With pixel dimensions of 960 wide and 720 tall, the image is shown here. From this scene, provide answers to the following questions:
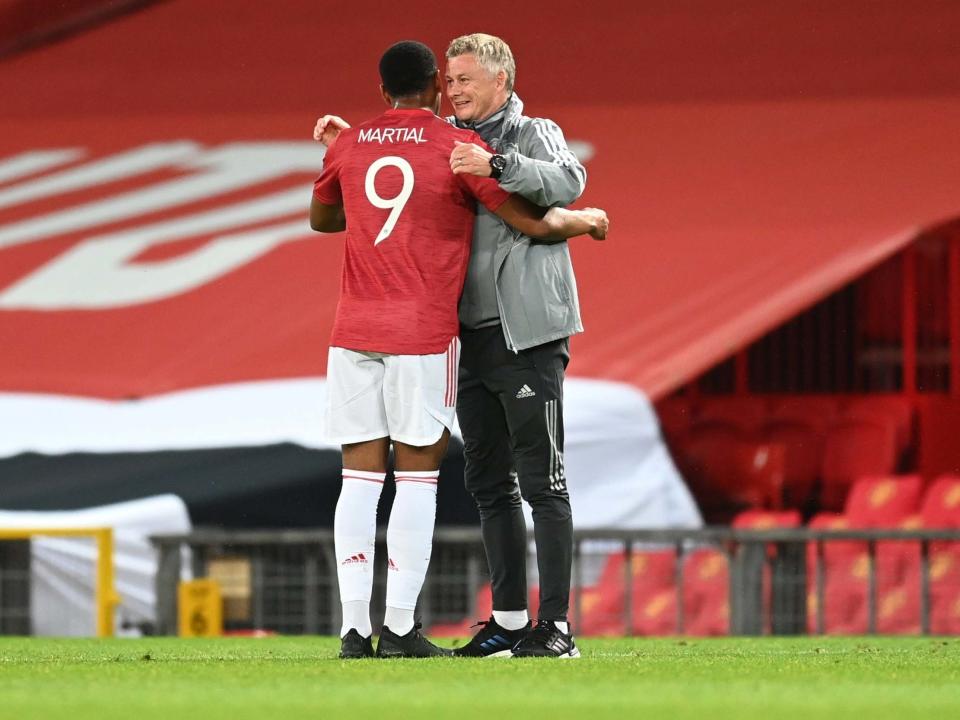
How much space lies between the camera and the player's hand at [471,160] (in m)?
4.12

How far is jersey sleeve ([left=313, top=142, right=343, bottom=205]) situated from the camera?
4.27 metres

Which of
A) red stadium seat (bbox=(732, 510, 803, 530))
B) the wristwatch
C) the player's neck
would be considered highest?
the player's neck

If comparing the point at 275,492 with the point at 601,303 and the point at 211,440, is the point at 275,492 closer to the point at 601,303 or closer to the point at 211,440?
the point at 211,440

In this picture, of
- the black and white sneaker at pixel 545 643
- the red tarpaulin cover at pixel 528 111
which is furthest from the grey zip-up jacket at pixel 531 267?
the red tarpaulin cover at pixel 528 111

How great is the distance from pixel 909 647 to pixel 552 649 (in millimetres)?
1391

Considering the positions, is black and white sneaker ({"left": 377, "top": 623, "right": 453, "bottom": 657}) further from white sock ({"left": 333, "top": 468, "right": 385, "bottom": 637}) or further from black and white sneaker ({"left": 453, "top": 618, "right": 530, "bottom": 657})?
black and white sneaker ({"left": 453, "top": 618, "right": 530, "bottom": 657})

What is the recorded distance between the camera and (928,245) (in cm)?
1238

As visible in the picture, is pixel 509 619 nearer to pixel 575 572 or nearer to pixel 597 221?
pixel 597 221

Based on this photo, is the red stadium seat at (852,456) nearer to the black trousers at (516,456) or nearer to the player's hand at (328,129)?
the black trousers at (516,456)

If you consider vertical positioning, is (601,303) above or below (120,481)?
above

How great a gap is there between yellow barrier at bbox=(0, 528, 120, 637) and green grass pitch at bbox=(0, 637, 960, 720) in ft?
8.59

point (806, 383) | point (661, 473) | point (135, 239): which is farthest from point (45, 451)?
point (806, 383)

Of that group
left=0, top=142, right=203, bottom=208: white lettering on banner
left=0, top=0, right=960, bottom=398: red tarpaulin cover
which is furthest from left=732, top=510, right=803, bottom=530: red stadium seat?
left=0, top=142, right=203, bottom=208: white lettering on banner

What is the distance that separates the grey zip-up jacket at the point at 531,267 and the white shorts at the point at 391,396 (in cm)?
16
